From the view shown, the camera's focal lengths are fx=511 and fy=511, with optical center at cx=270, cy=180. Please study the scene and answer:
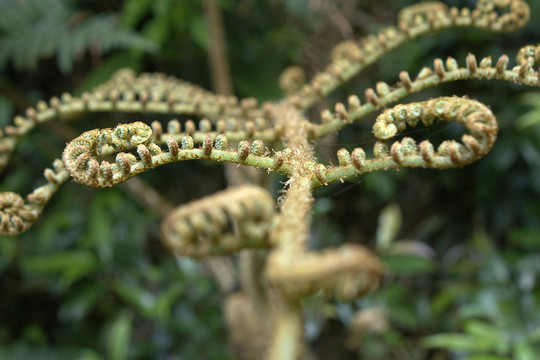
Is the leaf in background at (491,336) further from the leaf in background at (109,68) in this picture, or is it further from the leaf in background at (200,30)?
the leaf in background at (109,68)

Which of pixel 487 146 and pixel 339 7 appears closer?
pixel 487 146

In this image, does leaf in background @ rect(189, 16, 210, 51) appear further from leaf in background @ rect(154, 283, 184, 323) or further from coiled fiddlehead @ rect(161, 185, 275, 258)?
coiled fiddlehead @ rect(161, 185, 275, 258)

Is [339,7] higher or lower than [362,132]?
higher

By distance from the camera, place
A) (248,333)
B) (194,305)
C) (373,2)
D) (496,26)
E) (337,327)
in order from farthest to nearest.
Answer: (373,2) → (337,327) → (194,305) → (248,333) → (496,26)

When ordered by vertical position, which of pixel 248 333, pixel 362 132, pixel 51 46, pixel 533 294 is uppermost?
pixel 51 46

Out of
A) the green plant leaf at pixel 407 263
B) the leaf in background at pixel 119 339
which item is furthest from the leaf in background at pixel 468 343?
the leaf in background at pixel 119 339

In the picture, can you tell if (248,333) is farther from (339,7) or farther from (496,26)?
(339,7)

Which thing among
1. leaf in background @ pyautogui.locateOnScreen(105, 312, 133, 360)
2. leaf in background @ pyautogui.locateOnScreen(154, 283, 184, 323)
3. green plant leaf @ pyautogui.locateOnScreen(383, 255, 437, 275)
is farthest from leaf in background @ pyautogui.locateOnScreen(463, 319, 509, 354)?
leaf in background @ pyautogui.locateOnScreen(105, 312, 133, 360)

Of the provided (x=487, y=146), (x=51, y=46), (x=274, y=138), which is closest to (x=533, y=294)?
(x=274, y=138)
